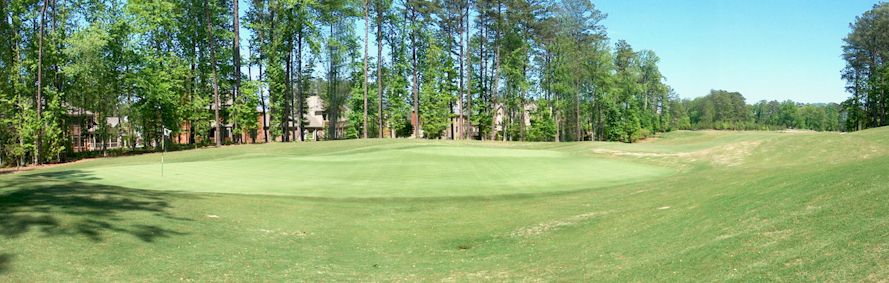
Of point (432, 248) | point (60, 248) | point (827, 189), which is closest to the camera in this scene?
point (60, 248)

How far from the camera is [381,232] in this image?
47.6ft

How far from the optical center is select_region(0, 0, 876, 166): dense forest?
43.7 meters

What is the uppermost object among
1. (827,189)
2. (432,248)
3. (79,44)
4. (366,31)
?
(366,31)

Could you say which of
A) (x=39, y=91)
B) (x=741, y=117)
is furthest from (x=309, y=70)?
(x=741, y=117)

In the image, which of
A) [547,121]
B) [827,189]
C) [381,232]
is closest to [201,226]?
[381,232]

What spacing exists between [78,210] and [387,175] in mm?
14990

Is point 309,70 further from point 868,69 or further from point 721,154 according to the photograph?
Result: point 868,69

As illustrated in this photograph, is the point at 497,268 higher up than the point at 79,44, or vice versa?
the point at 79,44

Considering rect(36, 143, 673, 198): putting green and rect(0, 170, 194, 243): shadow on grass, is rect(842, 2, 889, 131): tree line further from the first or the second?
rect(0, 170, 194, 243): shadow on grass

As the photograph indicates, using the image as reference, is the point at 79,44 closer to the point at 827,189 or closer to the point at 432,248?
the point at 432,248

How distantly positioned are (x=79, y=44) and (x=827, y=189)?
51.1 metres

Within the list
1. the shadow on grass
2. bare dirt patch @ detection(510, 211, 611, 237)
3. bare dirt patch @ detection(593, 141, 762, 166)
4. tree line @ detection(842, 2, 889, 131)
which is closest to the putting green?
bare dirt patch @ detection(593, 141, 762, 166)

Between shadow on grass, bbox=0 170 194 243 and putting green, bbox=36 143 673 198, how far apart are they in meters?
5.03

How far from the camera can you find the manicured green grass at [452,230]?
8203 mm
